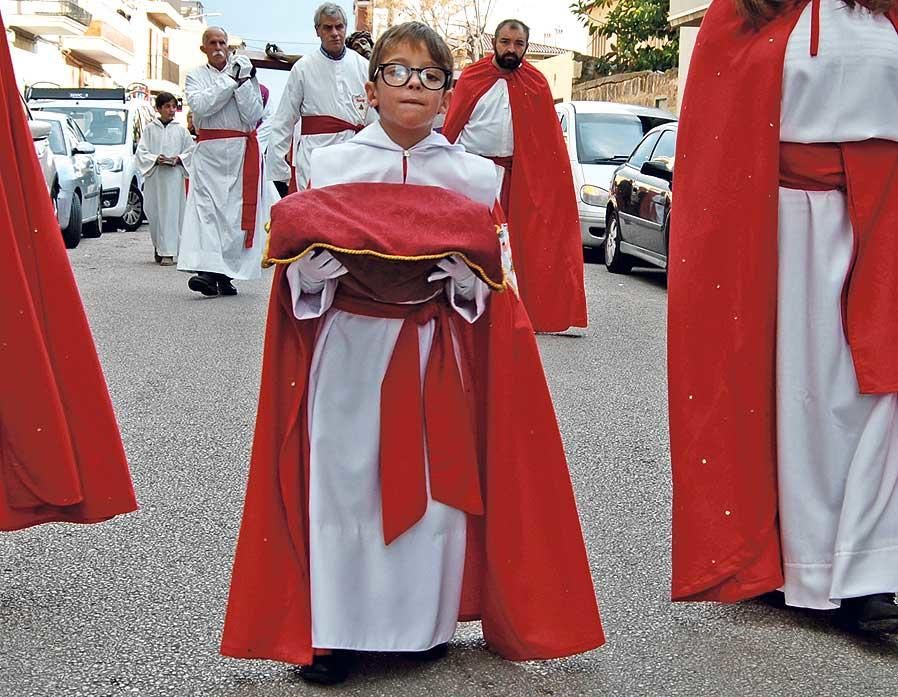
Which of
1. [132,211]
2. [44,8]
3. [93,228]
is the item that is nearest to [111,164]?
[93,228]

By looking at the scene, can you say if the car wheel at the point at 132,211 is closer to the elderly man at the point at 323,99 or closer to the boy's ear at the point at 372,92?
the elderly man at the point at 323,99

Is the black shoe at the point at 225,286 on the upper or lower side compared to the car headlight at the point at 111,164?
A: lower

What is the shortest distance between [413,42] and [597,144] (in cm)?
1359

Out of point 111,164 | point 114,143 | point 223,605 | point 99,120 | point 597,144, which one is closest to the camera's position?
point 223,605

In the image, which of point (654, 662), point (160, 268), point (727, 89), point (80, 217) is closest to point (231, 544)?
point (654, 662)

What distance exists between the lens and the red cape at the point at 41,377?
4035 mm

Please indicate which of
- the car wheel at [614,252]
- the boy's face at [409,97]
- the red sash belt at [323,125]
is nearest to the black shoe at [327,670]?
the boy's face at [409,97]

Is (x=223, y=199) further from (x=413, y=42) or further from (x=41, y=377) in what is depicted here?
(x=413, y=42)

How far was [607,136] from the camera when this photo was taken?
17109mm

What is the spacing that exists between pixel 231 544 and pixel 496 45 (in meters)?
4.94

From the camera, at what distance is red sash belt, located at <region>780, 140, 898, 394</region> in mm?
3971

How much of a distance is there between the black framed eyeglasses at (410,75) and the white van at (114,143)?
17.9 meters

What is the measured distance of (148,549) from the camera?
4.88 metres

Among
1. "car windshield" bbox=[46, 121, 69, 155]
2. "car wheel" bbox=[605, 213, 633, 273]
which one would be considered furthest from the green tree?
"car wheel" bbox=[605, 213, 633, 273]
